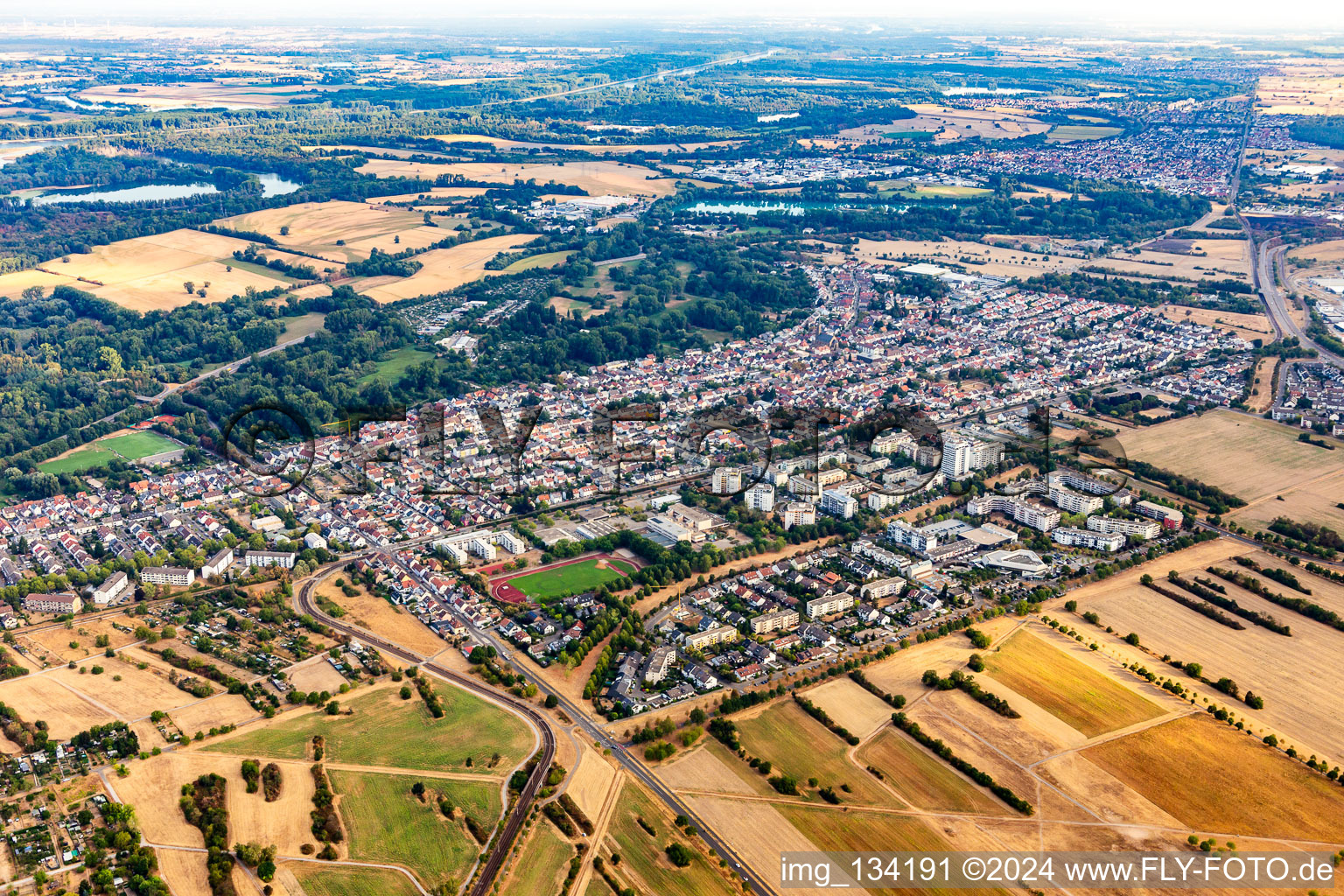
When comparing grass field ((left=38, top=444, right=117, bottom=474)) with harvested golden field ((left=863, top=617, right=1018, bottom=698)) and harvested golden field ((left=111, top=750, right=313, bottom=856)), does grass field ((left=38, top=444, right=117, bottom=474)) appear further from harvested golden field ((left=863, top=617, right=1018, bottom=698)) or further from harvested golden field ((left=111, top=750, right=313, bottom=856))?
harvested golden field ((left=863, top=617, right=1018, bottom=698))

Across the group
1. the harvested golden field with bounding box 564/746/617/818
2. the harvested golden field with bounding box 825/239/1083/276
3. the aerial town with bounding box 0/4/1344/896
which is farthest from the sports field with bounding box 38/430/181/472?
the harvested golden field with bounding box 825/239/1083/276

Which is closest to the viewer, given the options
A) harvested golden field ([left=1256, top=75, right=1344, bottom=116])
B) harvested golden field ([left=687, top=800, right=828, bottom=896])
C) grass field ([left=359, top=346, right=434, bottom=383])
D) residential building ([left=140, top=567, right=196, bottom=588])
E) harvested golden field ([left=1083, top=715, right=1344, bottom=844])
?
harvested golden field ([left=687, top=800, right=828, bottom=896])

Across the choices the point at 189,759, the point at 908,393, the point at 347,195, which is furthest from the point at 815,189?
the point at 189,759

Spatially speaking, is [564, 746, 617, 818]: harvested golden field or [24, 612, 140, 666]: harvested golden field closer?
[564, 746, 617, 818]: harvested golden field

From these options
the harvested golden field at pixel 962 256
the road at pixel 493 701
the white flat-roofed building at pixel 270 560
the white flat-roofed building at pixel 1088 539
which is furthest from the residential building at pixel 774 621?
the harvested golden field at pixel 962 256

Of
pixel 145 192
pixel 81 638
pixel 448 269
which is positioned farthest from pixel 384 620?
pixel 145 192

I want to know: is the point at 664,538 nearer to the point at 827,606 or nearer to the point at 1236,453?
the point at 827,606

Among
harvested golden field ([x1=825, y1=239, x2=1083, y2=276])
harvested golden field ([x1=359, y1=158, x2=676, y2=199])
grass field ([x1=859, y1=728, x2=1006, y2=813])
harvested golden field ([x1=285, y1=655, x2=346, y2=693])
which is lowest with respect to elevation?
harvested golden field ([x1=285, y1=655, x2=346, y2=693])

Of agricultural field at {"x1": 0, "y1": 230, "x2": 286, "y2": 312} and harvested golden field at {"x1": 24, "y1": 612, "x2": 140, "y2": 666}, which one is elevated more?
agricultural field at {"x1": 0, "y1": 230, "x2": 286, "y2": 312}
